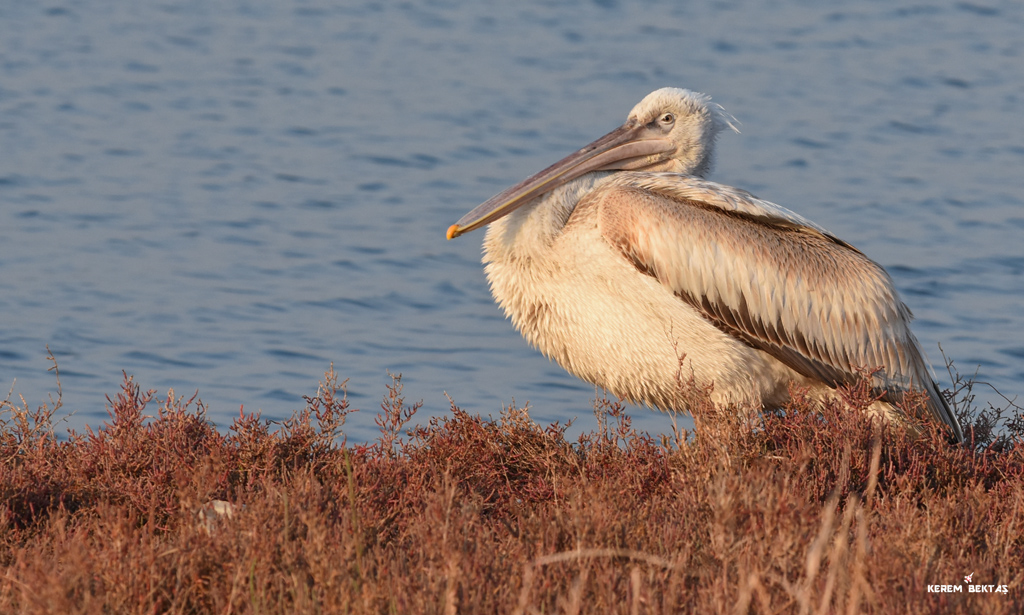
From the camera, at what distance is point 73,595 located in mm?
3434

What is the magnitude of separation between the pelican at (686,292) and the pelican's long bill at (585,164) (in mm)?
12

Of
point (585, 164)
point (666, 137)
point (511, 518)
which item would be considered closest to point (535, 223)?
point (585, 164)

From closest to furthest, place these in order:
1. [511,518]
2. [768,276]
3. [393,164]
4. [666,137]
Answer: [511,518] < [768,276] < [666,137] < [393,164]

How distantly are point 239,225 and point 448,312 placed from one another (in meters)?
2.49

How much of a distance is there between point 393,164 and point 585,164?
7349 mm

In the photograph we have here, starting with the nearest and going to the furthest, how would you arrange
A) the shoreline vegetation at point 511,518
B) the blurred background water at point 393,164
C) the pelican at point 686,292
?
the shoreline vegetation at point 511,518 < the pelican at point 686,292 < the blurred background water at point 393,164

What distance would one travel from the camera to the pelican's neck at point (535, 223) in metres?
5.50

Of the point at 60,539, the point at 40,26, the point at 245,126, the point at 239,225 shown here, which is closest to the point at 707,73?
the point at 245,126

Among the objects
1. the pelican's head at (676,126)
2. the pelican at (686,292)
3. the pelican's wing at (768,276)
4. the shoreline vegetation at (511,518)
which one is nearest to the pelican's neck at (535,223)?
the pelican at (686,292)

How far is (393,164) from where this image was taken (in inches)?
512

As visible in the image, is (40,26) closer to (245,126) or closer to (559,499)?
(245,126)

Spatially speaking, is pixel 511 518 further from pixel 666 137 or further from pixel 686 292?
pixel 666 137

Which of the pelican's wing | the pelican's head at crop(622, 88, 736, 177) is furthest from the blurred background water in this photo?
the pelican's wing

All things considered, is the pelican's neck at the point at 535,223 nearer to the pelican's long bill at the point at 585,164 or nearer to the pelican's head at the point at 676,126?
the pelican's long bill at the point at 585,164
